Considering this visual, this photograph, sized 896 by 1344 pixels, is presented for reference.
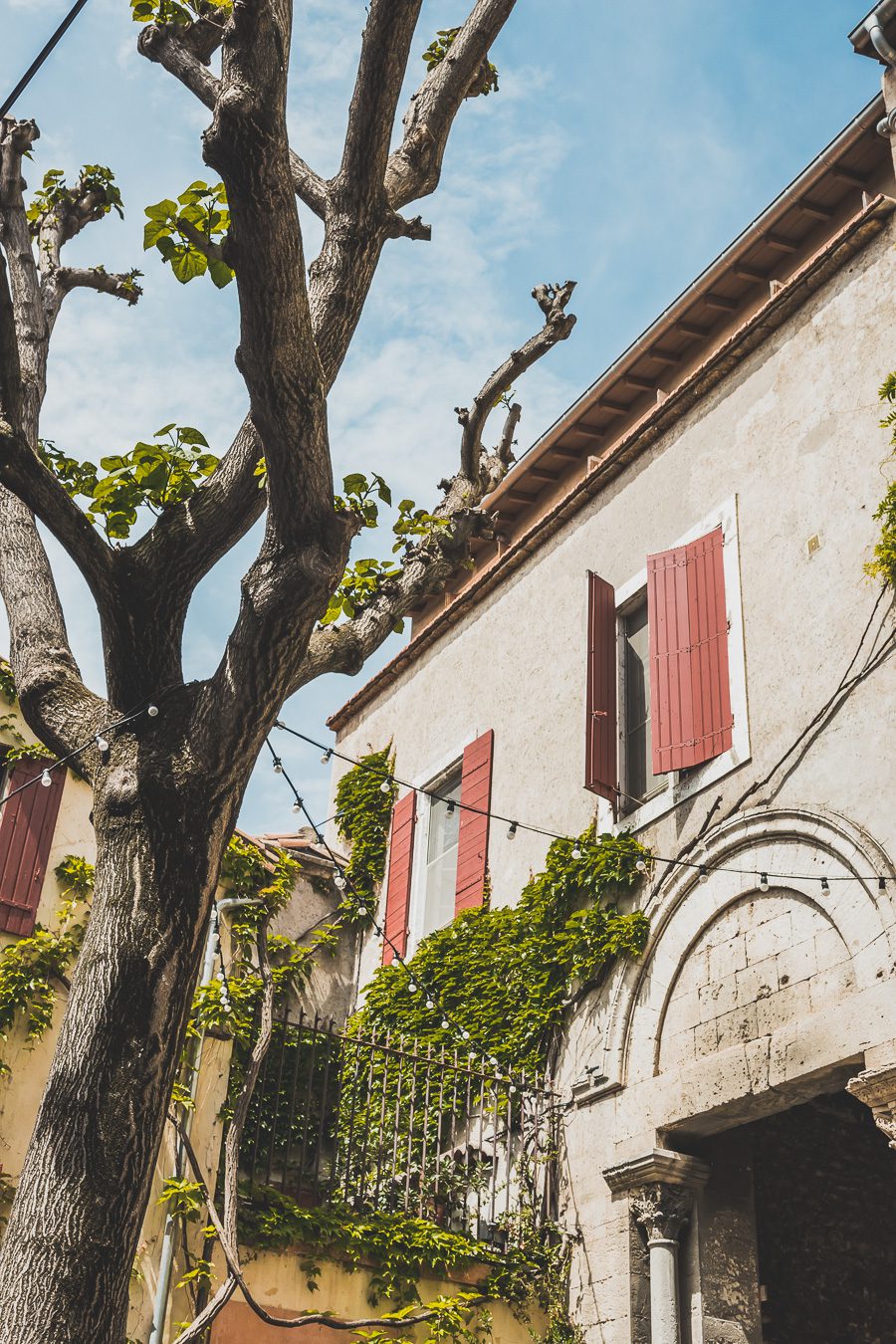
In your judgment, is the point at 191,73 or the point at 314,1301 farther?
the point at 314,1301

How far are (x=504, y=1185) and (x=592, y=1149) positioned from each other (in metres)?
0.72

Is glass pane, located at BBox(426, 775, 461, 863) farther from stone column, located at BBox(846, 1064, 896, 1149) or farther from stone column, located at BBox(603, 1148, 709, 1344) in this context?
stone column, located at BBox(846, 1064, 896, 1149)

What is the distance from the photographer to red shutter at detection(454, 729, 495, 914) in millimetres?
11539

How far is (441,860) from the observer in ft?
41.2

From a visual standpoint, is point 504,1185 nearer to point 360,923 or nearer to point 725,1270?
point 725,1270

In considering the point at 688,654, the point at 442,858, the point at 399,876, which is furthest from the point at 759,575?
the point at 399,876

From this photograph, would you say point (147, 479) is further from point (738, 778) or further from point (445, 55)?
point (738, 778)

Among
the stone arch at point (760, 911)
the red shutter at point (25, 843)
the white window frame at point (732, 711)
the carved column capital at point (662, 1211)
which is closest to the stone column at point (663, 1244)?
the carved column capital at point (662, 1211)

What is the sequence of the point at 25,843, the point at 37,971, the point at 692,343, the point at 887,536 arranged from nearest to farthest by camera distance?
the point at 887,536 < the point at 37,971 < the point at 25,843 < the point at 692,343

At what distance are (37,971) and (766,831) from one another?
4.57 m

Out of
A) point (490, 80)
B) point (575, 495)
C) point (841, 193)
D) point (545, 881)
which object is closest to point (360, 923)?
point (545, 881)

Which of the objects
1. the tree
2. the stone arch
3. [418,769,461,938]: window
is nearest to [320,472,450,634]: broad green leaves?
the tree

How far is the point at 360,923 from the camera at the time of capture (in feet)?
43.5

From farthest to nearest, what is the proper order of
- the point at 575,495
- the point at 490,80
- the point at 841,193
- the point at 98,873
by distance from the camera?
the point at 575,495 → the point at 841,193 → the point at 490,80 → the point at 98,873
